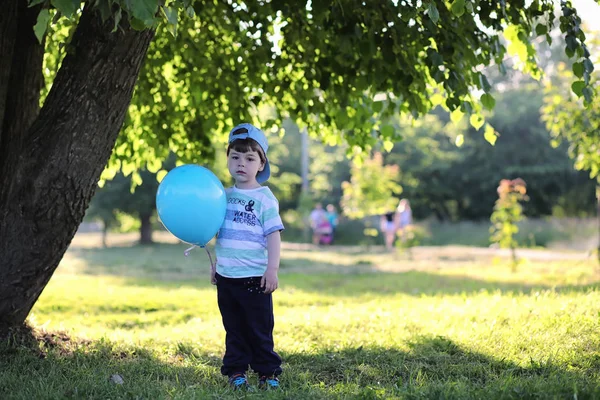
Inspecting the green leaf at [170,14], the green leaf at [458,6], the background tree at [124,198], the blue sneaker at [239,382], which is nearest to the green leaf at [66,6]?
the green leaf at [170,14]

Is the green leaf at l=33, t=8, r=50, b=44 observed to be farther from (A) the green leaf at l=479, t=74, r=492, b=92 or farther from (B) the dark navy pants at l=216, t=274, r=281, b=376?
(A) the green leaf at l=479, t=74, r=492, b=92

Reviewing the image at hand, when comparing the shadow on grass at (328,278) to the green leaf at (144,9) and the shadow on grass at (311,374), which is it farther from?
the green leaf at (144,9)

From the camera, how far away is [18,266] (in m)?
4.76

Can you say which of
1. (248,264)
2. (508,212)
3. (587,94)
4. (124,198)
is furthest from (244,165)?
(124,198)

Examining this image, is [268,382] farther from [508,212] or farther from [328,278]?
[508,212]

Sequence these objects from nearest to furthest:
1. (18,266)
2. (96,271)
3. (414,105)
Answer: (18,266), (414,105), (96,271)

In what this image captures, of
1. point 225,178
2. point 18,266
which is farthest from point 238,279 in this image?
point 225,178

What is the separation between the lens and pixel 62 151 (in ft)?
15.3

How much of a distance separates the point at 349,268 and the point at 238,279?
12198mm

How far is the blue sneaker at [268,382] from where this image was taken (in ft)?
13.5

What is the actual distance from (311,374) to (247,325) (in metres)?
0.64

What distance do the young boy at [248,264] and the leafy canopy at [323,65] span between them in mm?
1522

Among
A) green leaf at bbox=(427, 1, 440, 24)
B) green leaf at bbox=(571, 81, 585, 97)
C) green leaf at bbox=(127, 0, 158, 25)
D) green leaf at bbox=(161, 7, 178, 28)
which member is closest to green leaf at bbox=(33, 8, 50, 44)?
green leaf at bbox=(127, 0, 158, 25)

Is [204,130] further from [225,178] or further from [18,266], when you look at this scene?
[225,178]
